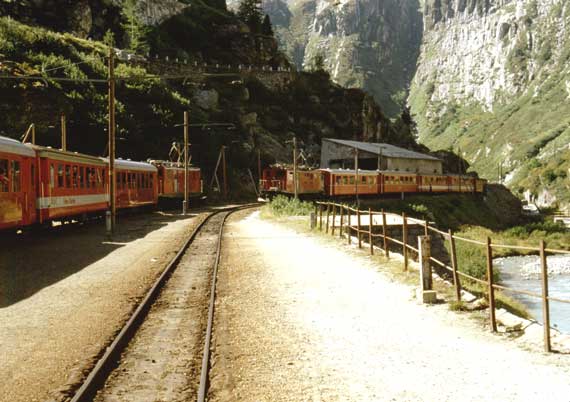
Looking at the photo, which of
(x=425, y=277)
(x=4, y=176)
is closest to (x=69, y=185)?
(x=4, y=176)

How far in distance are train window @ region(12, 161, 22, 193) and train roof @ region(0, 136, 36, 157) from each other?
37cm

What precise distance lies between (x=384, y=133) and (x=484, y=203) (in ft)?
118

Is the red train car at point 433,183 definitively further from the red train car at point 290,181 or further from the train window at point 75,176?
the train window at point 75,176

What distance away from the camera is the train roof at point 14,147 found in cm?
1617

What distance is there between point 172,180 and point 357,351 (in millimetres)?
35959

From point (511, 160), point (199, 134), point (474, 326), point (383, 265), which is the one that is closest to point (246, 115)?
point (199, 134)

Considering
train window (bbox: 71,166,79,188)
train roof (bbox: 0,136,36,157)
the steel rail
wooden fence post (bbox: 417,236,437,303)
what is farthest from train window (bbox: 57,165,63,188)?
wooden fence post (bbox: 417,236,437,303)

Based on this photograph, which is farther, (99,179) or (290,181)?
(290,181)

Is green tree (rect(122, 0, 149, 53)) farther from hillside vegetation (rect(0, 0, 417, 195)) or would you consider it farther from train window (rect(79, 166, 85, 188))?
train window (rect(79, 166, 85, 188))

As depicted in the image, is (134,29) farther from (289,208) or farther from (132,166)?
(289,208)

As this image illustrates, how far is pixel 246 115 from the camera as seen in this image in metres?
78.9

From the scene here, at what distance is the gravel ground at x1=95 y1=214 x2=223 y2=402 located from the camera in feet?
20.2

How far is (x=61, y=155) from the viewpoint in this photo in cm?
2156

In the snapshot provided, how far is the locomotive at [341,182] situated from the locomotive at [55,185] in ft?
47.8
